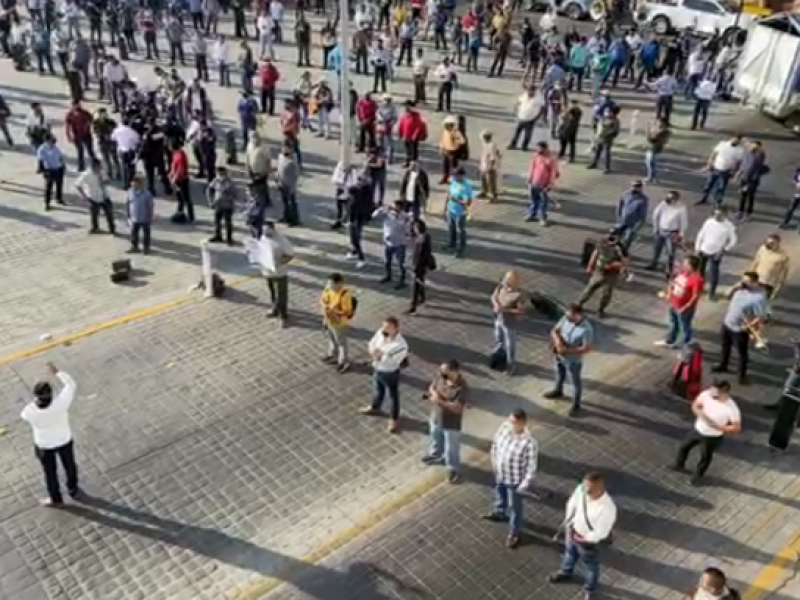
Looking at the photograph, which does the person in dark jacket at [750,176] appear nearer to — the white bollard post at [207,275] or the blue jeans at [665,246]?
the blue jeans at [665,246]

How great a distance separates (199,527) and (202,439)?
62.9 inches

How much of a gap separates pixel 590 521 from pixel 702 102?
17.2 meters

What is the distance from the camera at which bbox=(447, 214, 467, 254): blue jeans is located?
1588cm

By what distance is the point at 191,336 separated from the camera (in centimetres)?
1364

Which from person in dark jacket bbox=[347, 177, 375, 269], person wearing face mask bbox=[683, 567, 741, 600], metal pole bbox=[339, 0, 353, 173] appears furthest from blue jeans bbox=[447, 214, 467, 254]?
person wearing face mask bbox=[683, 567, 741, 600]

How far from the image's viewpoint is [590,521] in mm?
8500

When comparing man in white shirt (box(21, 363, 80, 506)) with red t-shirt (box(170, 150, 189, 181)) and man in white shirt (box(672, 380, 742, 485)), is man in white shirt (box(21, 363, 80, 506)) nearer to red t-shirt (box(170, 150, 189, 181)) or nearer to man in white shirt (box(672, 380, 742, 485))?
man in white shirt (box(672, 380, 742, 485))

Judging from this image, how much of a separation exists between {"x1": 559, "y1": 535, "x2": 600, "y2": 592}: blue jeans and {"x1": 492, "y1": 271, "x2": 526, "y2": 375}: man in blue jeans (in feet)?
12.1

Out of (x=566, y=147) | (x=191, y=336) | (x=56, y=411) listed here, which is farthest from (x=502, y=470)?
(x=566, y=147)

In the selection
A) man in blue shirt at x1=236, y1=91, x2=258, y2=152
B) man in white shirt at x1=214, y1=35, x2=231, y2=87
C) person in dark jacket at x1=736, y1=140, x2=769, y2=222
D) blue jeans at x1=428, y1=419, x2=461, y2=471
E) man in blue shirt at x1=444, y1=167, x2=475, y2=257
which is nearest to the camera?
blue jeans at x1=428, y1=419, x2=461, y2=471

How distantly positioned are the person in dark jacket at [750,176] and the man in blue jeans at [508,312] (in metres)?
7.54

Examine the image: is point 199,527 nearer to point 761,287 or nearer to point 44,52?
point 761,287

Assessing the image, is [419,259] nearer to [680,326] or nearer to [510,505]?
[680,326]

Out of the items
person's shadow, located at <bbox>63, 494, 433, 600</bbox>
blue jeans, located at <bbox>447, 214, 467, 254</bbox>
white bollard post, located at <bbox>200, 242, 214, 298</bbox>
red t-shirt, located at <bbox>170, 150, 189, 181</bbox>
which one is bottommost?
person's shadow, located at <bbox>63, 494, 433, 600</bbox>
